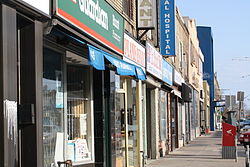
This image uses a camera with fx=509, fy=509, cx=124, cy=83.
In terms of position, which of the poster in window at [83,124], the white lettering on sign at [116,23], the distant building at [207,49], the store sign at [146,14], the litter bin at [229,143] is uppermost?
the distant building at [207,49]

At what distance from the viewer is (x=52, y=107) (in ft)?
30.3

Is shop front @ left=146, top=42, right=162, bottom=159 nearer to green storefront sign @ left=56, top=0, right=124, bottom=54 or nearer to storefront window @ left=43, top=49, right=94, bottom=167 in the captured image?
green storefront sign @ left=56, top=0, right=124, bottom=54

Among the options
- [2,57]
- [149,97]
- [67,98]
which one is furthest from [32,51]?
[149,97]

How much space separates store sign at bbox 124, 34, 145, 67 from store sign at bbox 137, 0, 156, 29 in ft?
2.68

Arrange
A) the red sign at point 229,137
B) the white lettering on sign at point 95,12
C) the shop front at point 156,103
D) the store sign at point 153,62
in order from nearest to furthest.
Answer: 1. the white lettering on sign at point 95,12
2. the store sign at point 153,62
3. the shop front at point 156,103
4. the red sign at point 229,137

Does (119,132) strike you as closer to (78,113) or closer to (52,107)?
(78,113)

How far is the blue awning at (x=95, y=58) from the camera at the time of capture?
8431 millimetres

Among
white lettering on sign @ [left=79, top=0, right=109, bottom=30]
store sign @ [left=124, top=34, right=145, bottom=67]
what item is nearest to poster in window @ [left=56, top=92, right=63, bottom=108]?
white lettering on sign @ [left=79, top=0, right=109, bottom=30]

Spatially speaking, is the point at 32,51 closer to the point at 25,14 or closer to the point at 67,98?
the point at 25,14

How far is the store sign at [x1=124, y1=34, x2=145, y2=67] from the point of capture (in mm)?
13219

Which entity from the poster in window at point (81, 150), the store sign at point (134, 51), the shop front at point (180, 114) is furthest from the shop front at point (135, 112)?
the shop front at point (180, 114)

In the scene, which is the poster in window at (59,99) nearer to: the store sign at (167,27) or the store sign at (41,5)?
the store sign at (41,5)

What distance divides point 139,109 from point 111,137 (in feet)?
15.3

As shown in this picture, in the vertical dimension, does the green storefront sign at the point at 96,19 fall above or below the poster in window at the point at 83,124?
above
